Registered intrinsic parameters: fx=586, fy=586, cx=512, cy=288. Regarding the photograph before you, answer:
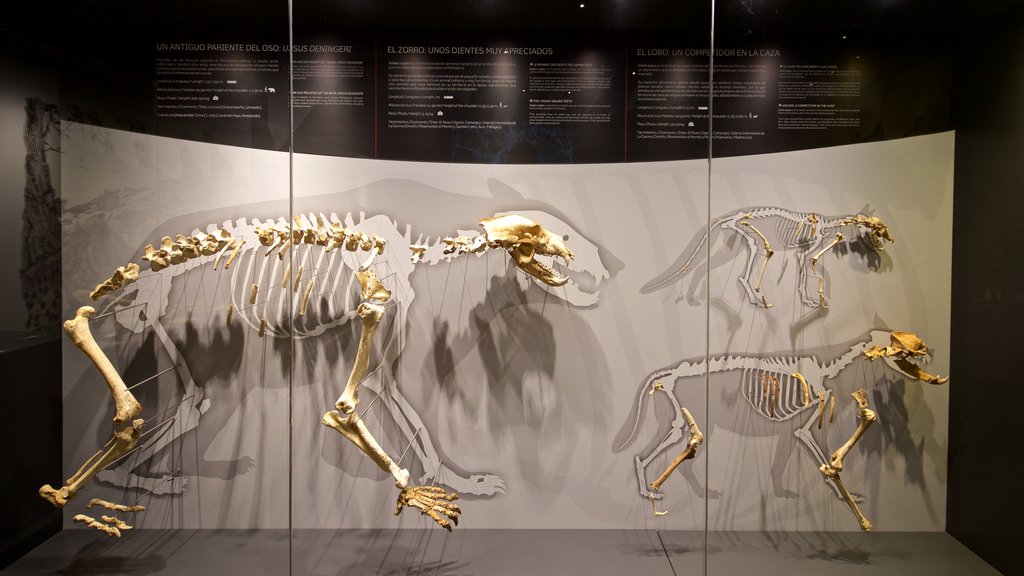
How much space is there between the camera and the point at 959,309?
2598 millimetres

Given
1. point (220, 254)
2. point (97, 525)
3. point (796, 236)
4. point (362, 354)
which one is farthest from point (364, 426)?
point (796, 236)

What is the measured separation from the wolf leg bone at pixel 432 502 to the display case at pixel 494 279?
0.7 inches

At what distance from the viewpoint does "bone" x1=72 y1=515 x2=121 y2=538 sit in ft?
8.48

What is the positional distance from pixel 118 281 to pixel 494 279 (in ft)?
5.46

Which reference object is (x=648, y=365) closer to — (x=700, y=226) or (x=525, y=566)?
(x=700, y=226)

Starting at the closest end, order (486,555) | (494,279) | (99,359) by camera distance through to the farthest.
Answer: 1. (99,359)
2. (486,555)
3. (494,279)

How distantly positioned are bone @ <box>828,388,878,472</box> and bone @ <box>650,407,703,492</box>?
58 centimetres

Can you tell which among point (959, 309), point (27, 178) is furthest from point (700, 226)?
point (27, 178)

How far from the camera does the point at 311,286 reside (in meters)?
2.75

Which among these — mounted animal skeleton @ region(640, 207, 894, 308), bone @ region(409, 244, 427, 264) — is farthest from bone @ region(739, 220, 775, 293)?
bone @ region(409, 244, 427, 264)

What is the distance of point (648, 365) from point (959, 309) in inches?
54.1

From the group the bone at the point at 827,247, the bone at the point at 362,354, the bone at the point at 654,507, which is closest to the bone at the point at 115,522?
the bone at the point at 362,354

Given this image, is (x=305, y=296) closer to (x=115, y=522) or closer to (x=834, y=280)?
(x=115, y=522)

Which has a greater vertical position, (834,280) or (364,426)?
(834,280)
